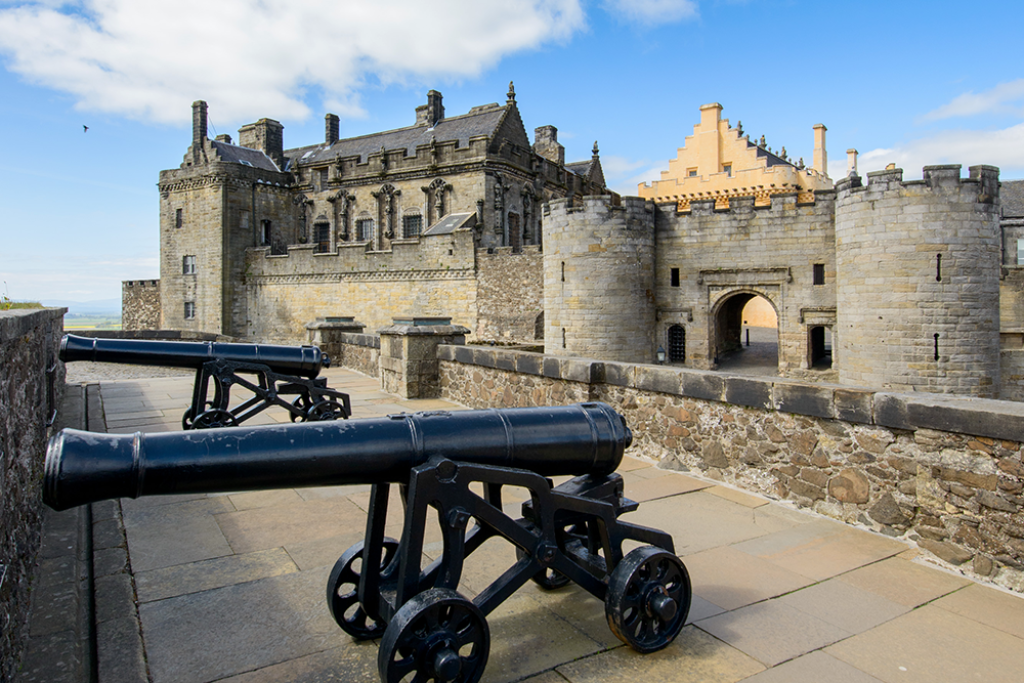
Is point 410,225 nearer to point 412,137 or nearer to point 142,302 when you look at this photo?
point 412,137

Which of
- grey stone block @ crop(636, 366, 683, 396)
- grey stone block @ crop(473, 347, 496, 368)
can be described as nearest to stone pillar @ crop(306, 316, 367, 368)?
grey stone block @ crop(473, 347, 496, 368)

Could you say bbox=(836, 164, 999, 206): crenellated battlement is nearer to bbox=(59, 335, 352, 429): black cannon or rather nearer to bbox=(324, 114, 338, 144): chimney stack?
bbox=(59, 335, 352, 429): black cannon

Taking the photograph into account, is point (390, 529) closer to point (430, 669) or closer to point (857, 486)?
point (430, 669)

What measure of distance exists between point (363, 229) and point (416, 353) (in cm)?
2226

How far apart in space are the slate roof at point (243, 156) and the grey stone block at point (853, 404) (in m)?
31.2

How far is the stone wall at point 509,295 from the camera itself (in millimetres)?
22766

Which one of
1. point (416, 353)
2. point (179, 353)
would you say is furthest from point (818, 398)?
point (416, 353)

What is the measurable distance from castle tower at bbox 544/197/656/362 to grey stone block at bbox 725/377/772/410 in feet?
40.7

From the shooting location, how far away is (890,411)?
427 centimetres

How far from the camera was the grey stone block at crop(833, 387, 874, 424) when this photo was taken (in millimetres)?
4418

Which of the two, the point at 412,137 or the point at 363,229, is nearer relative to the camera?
the point at 363,229

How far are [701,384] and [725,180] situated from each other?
102ft

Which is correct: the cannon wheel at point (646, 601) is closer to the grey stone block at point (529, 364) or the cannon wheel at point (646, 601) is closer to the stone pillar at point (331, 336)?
the grey stone block at point (529, 364)

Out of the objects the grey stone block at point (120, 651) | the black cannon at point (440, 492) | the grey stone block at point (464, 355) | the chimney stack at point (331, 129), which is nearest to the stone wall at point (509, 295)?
the grey stone block at point (464, 355)
